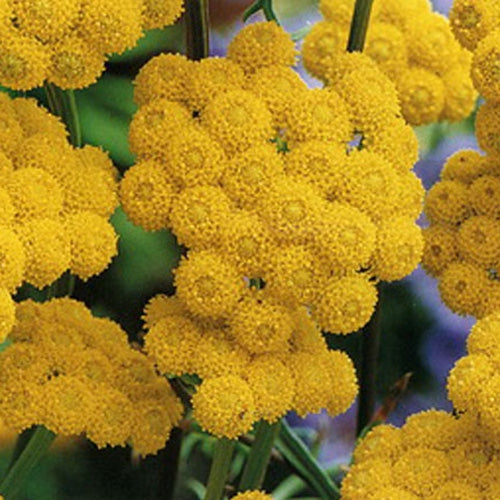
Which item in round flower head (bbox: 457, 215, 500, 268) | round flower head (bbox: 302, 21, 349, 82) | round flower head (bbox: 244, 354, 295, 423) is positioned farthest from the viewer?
round flower head (bbox: 302, 21, 349, 82)

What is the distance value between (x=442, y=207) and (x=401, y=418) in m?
0.32

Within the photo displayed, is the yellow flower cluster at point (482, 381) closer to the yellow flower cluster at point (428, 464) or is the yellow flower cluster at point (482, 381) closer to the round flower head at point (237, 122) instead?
the yellow flower cluster at point (428, 464)

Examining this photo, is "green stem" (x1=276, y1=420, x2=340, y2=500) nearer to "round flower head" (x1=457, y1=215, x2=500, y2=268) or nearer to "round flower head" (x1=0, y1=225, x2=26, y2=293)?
"round flower head" (x1=457, y1=215, x2=500, y2=268)

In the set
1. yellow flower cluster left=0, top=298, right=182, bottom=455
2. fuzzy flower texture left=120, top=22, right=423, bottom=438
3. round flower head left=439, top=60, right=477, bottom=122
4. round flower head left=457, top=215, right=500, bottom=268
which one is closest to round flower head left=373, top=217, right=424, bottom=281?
fuzzy flower texture left=120, top=22, right=423, bottom=438

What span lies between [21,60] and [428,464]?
39 centimetres

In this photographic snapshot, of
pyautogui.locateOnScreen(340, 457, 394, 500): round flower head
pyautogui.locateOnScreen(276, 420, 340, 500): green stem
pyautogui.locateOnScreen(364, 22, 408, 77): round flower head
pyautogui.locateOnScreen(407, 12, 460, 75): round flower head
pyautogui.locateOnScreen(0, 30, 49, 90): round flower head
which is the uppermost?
pyautogui.locateOnScreen(407, 12, 460, 75): round flower head

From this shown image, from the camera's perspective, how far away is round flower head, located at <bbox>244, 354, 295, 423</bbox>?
93 cm

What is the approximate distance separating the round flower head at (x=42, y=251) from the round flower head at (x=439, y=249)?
306 mm

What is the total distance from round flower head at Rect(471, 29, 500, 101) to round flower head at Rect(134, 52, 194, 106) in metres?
0.21

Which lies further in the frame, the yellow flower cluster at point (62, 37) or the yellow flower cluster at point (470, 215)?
the yellow flower cluster at point (470, 215)

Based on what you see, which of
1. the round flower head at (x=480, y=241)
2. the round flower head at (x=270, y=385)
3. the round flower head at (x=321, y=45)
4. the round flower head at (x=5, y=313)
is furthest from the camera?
the round flower head at (x=321, y=45)

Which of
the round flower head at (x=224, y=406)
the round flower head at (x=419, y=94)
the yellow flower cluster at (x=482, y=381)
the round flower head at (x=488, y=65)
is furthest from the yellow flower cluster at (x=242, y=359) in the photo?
the round flower head at (x=419, y=94)

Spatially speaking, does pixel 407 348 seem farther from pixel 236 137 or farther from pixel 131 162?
pixel 236 137

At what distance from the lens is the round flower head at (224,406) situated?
3.00ft
